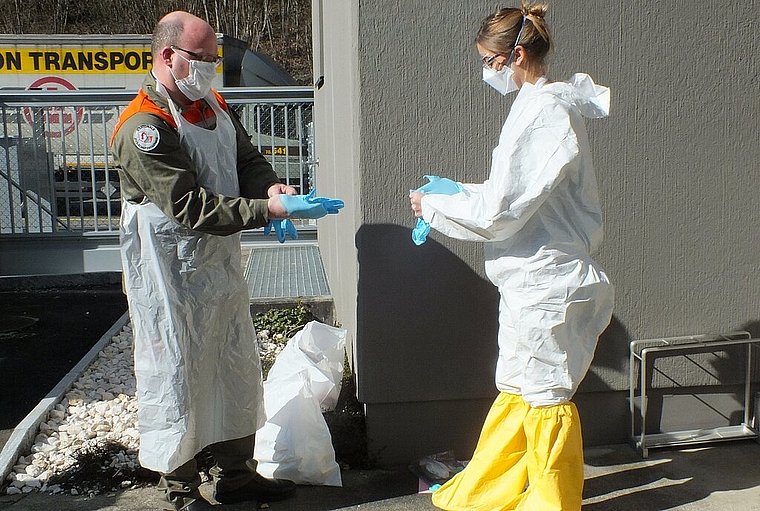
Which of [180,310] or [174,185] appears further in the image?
[180,310]

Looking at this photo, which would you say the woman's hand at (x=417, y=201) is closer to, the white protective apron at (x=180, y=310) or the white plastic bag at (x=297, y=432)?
the white protective apron at (x=180, y=310)

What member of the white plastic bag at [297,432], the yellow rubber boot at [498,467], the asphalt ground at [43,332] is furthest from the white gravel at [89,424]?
the yellow rubber boot at [498,467]

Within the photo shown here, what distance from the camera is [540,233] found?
2.74m

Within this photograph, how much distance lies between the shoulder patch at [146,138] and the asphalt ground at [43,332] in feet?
6.65

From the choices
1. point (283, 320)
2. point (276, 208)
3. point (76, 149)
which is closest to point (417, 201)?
point (276, 208)

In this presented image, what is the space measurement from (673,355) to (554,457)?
1180 millimetres

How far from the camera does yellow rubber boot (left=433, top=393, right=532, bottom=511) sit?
9.54 feet

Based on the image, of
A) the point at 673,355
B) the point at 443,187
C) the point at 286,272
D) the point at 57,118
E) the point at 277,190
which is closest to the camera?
the point at 443,187

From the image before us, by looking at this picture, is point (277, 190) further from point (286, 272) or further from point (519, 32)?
point (286, 272)

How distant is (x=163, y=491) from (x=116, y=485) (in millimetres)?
428

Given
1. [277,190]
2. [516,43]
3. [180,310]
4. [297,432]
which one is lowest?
[297,432]

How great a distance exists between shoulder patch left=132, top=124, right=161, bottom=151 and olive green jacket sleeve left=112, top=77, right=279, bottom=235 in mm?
11

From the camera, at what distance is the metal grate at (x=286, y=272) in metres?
5.69

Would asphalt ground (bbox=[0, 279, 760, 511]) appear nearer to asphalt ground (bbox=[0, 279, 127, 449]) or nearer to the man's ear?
asphalt ground (bbox=[0, 279, 127, 449])
